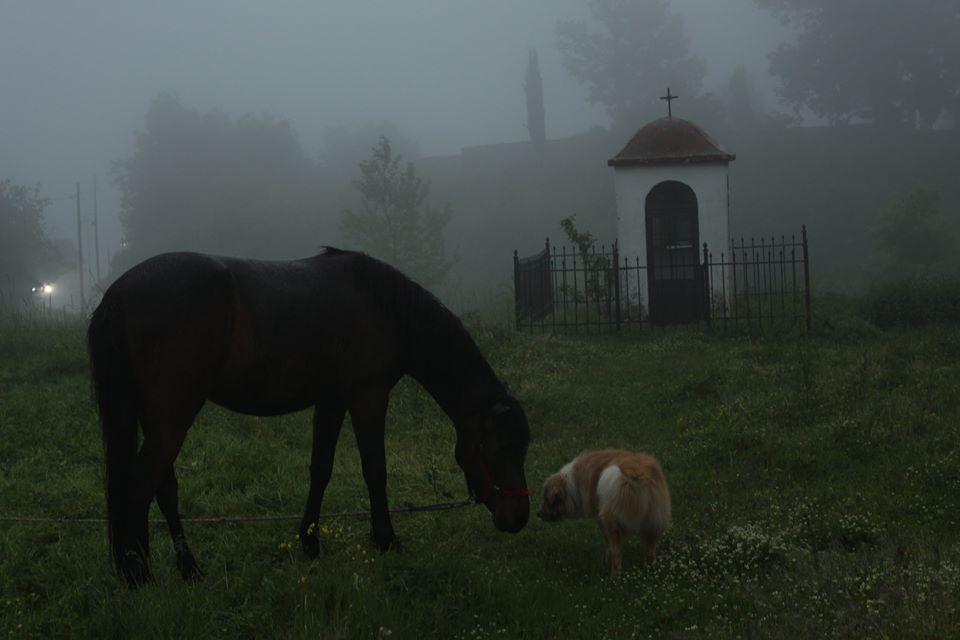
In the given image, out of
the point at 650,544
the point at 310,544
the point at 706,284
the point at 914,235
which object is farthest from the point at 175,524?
the point at 914,235

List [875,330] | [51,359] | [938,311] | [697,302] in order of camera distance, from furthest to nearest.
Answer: [697,302], [938,311], [875,330], [51,359]

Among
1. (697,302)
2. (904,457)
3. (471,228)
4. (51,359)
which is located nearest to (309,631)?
(904,457)

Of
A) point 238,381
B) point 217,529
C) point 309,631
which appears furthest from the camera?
point 217,529

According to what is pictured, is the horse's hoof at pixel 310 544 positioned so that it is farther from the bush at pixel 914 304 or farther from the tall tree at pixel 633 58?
the tall tree at pixel 633 58

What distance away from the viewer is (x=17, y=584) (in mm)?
5137

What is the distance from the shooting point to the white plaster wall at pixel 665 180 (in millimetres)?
18672

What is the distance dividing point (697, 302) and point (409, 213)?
61.3 feet

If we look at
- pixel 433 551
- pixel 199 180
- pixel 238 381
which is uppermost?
pixel 199 180

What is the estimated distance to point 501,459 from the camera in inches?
217

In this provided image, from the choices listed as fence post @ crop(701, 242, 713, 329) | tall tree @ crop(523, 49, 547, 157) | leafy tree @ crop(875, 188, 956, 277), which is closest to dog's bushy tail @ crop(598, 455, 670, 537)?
fence post @ crop(701, 242, 713, 329)

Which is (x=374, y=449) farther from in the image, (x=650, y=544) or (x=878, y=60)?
(x=878, y=60)

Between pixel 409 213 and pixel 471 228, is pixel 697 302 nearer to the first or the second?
pixel 409 213

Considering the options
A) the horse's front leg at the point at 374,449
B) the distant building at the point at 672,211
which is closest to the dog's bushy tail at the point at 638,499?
the horse's front leg at the point at 374,449

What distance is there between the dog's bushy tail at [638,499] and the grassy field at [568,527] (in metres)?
0.27
